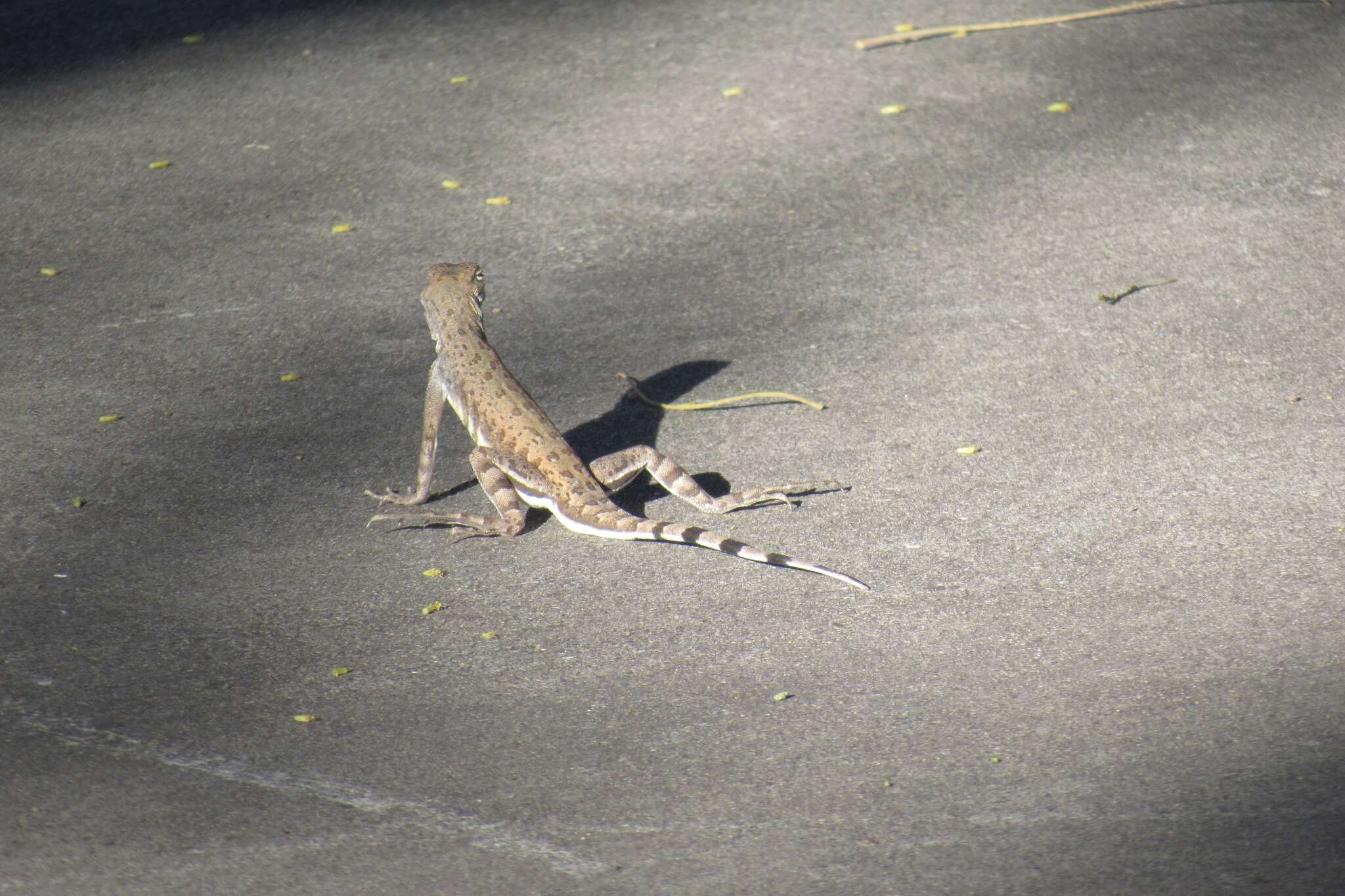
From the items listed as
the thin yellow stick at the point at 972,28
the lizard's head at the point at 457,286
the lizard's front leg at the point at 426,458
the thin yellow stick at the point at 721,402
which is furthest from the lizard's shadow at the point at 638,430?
the thin yellow stick at the point at 972,28

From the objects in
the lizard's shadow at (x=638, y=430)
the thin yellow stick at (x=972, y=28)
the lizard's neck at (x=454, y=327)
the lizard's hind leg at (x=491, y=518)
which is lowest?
the lizard's shadow at (x=638, y=430)

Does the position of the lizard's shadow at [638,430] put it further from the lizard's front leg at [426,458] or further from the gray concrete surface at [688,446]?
the lizard's front leg at [426,458]

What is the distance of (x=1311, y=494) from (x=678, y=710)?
294cm

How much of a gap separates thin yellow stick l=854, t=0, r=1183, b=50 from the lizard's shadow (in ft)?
14.1

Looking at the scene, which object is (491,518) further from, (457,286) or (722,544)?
(457,286)

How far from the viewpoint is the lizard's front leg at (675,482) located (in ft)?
18.7

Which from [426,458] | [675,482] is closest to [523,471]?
[426,458]

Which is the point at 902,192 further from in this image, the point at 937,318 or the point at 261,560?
the point at 261,560

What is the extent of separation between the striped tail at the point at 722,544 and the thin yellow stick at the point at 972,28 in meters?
5.81

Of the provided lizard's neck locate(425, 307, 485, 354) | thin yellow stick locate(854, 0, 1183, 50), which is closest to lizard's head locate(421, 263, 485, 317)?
lizard's neck locate(425, 307, 485, 354)

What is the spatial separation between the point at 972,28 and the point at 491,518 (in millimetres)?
6445

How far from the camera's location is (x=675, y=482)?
5.73m

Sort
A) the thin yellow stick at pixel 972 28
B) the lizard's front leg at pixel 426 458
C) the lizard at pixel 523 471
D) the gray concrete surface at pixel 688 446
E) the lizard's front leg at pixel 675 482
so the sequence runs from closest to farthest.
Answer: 1. the gray concrete surface at pixel 688 446
2. the lizard at pixel 523 471
3. the lizard's front leg at pixel 675 482
4. the lizard's front leg at pixel 426 458
5. the thin yellow stick at pixel 972 28

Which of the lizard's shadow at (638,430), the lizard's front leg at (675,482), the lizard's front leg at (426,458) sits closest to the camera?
the lizard's front leg at (675,482)
